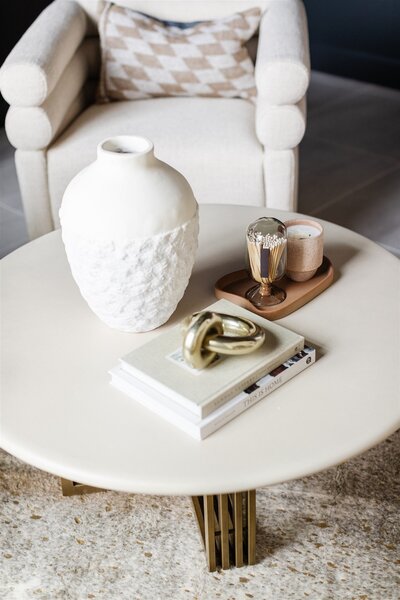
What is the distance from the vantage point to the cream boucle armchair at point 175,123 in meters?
2.07

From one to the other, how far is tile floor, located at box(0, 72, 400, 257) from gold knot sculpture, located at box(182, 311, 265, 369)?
1.37 meters

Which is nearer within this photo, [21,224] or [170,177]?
[170,177]

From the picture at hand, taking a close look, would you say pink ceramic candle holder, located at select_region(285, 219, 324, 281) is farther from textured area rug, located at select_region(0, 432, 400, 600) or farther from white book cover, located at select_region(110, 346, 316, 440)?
textured area rug, located at select_region(0, 432, 400, 600)

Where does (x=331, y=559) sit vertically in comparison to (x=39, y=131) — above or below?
below

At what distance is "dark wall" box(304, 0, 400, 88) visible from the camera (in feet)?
12.2

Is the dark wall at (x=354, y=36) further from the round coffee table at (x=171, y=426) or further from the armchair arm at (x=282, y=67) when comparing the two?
the round coffee table at (x=171, y=426)

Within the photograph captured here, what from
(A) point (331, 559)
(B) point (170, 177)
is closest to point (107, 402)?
(B) point (170, 177)

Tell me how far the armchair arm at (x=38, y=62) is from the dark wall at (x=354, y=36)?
1.33 m

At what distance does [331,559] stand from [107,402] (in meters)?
0.56

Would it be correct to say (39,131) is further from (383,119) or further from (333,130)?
(383,119)

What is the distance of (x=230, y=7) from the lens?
2.46 meters

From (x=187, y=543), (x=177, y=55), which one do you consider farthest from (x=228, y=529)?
(x=177, y=55)

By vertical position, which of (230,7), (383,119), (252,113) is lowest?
(383,119)

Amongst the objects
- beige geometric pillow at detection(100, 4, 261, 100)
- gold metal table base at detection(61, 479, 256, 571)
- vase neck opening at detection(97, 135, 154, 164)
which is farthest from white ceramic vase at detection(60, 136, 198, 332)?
beige geometric pillow at detection(100, 4, 261, 100)
